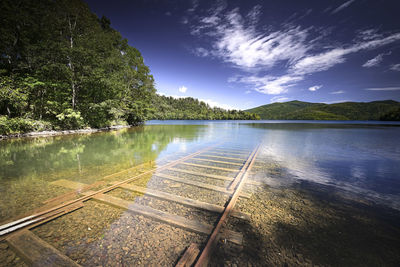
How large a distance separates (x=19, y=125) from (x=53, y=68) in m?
8.18

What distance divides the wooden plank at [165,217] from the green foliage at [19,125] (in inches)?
750

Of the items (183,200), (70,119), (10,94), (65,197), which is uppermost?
(10,94)

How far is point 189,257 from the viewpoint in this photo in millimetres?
2459

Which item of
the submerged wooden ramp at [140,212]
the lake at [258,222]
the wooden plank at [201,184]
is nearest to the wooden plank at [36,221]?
the submerged wooden ramp at [140,212]

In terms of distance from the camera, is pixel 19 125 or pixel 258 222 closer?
pixel 258 222

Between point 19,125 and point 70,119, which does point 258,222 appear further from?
Answer: point 70,119

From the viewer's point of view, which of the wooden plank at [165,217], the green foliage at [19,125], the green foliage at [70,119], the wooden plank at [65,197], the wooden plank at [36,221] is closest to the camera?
the wooden plank at [36,221]

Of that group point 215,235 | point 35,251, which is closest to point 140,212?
point 35,251

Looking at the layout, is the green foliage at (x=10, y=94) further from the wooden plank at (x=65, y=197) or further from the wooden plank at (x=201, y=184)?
the wooden plank at (x=201, y=184)

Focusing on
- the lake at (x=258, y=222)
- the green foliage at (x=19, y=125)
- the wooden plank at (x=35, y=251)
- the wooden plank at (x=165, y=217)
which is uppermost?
the green foliage at (x=19, y=125)

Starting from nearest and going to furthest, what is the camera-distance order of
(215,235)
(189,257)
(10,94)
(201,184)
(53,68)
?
(189,257)
(215,235)
(201,184)
(10,94)
(53,68)

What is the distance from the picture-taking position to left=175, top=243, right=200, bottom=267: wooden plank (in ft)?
7.63

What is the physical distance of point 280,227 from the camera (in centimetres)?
341

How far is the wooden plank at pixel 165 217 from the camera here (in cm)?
307
